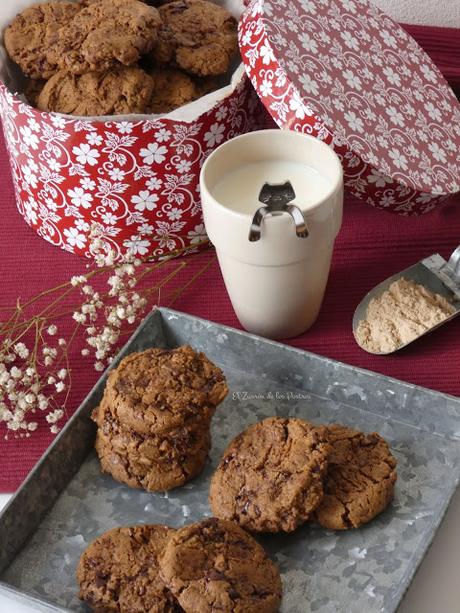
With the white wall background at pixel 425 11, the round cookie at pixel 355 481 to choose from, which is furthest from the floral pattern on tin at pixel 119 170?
the white wall background at pixel 425 11

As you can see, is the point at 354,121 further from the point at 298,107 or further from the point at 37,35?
the point at 37,35

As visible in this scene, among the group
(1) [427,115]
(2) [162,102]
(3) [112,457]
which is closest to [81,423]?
(3) [112,457]

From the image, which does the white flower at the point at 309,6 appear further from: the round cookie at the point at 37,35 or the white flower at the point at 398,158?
the round cookie at the point at 37,35

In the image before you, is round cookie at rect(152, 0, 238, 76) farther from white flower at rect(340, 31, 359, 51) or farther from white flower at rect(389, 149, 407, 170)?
white flower at rect(389, 149, 407, 170)

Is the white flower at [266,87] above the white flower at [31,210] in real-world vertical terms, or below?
above

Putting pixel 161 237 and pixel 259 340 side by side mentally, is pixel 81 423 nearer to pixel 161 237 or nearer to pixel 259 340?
pixel 259 340

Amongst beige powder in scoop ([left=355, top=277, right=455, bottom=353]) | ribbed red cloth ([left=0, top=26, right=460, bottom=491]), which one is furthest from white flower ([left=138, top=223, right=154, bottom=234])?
beige powder in scoop ([left=355, top=277, right=455, bottom=353])
